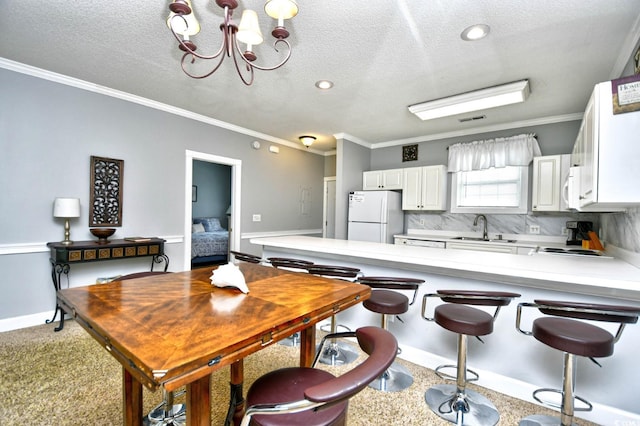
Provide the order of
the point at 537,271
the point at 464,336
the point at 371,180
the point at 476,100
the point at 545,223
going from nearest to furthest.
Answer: the point at 537,271
the point at 464,336
the point at 476,100
the point at 545,223
the point at 371,180

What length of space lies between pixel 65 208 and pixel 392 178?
4.46 meters

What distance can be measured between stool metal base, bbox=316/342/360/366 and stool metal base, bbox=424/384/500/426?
68 cm

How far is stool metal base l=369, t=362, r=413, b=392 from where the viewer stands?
203 cm

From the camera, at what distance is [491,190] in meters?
4.42

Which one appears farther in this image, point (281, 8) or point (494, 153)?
point (494, 153)

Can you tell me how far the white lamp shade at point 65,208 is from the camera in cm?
287

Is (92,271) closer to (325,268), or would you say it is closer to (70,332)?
(70,332)

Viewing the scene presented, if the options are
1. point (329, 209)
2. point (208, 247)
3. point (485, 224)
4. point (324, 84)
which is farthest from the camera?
point (329, 209)

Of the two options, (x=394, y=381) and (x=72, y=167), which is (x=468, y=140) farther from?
(x=72, y=167)

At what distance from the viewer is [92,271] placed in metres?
3.31

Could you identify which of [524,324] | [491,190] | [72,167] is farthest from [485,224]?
[72,167]

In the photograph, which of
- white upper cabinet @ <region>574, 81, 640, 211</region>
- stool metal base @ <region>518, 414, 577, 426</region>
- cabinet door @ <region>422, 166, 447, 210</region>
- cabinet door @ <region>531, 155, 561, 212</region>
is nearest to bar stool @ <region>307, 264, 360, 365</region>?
stool metal base @ <region>518, 414, 577, 426</region>

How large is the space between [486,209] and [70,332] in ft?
17.7

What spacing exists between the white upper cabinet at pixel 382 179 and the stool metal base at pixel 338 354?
10.3 feet
